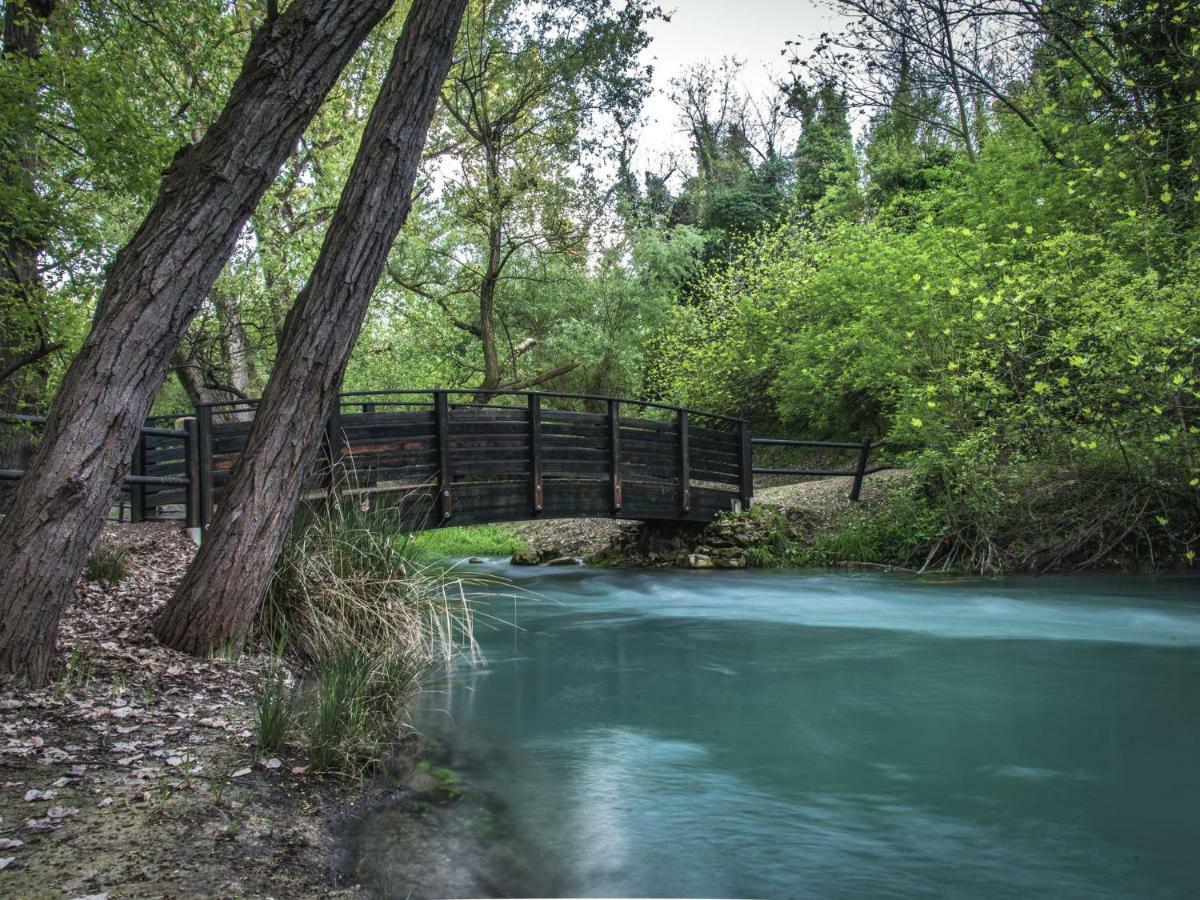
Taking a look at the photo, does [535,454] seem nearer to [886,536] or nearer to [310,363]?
[886,536]

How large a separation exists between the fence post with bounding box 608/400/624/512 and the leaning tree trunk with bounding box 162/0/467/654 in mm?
7427

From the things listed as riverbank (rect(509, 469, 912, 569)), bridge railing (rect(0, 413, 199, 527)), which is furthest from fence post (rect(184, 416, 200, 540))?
riverbank (rect(509, 469, 912, 569))

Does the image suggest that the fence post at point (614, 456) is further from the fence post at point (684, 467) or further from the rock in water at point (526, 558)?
the rock in water at point (526, 558)

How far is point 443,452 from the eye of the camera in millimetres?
10820

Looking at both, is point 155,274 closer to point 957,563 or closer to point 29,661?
point 29,661

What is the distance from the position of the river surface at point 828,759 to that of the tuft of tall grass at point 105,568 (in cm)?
250

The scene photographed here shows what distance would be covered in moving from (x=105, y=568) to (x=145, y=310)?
9.82ft

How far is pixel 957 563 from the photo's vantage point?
1248 centimetres

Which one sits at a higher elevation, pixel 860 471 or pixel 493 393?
pixel 493 393

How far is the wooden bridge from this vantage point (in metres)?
9.02

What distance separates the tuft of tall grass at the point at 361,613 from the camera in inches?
190

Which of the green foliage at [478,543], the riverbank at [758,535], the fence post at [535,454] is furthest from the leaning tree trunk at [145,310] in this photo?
the green foliage at [478,543]

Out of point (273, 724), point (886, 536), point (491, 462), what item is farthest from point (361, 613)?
point (886, 536)

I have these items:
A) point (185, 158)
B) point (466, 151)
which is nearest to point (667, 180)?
point (466, 151)
